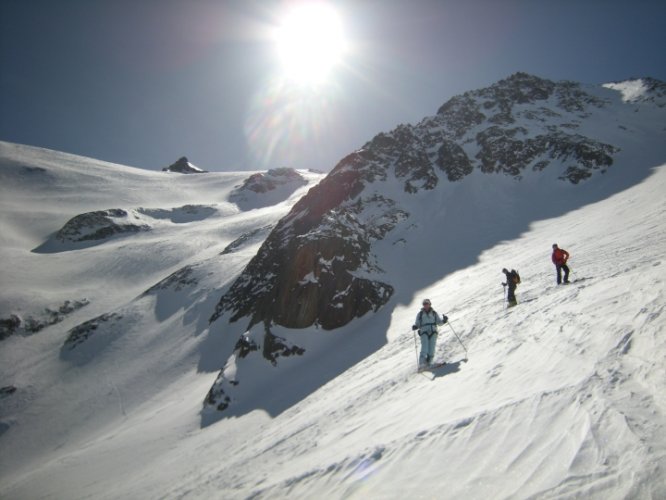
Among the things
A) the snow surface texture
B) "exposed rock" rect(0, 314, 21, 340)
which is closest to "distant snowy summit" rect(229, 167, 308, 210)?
the snow surface texture

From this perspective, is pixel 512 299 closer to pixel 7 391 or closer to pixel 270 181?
pixel 7 391

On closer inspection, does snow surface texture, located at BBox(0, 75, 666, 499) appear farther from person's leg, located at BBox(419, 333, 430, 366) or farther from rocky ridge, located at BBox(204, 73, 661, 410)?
rocky ridge, located at BBox(204, 73, 661, 410)

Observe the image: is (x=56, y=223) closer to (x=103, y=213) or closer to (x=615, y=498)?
(x=103, y=213)

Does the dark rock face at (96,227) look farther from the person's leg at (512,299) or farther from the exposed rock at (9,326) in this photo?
the person's leg at (512,299)

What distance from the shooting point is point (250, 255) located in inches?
1795

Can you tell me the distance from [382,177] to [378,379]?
46.5 meters

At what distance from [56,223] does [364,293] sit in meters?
76.9

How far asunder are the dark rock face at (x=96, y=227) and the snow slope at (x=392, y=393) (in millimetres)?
18538

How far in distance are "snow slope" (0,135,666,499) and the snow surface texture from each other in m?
0.05

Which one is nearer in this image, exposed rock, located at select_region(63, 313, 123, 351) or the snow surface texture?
the snow surface texture

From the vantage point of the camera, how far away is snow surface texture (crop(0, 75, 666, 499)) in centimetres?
488

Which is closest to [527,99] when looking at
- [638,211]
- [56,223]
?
[638,211]

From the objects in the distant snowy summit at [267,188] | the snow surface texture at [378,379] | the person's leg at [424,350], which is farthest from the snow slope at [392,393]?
the distant snowy summit at [267,188]

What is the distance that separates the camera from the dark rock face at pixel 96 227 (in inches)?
2685
